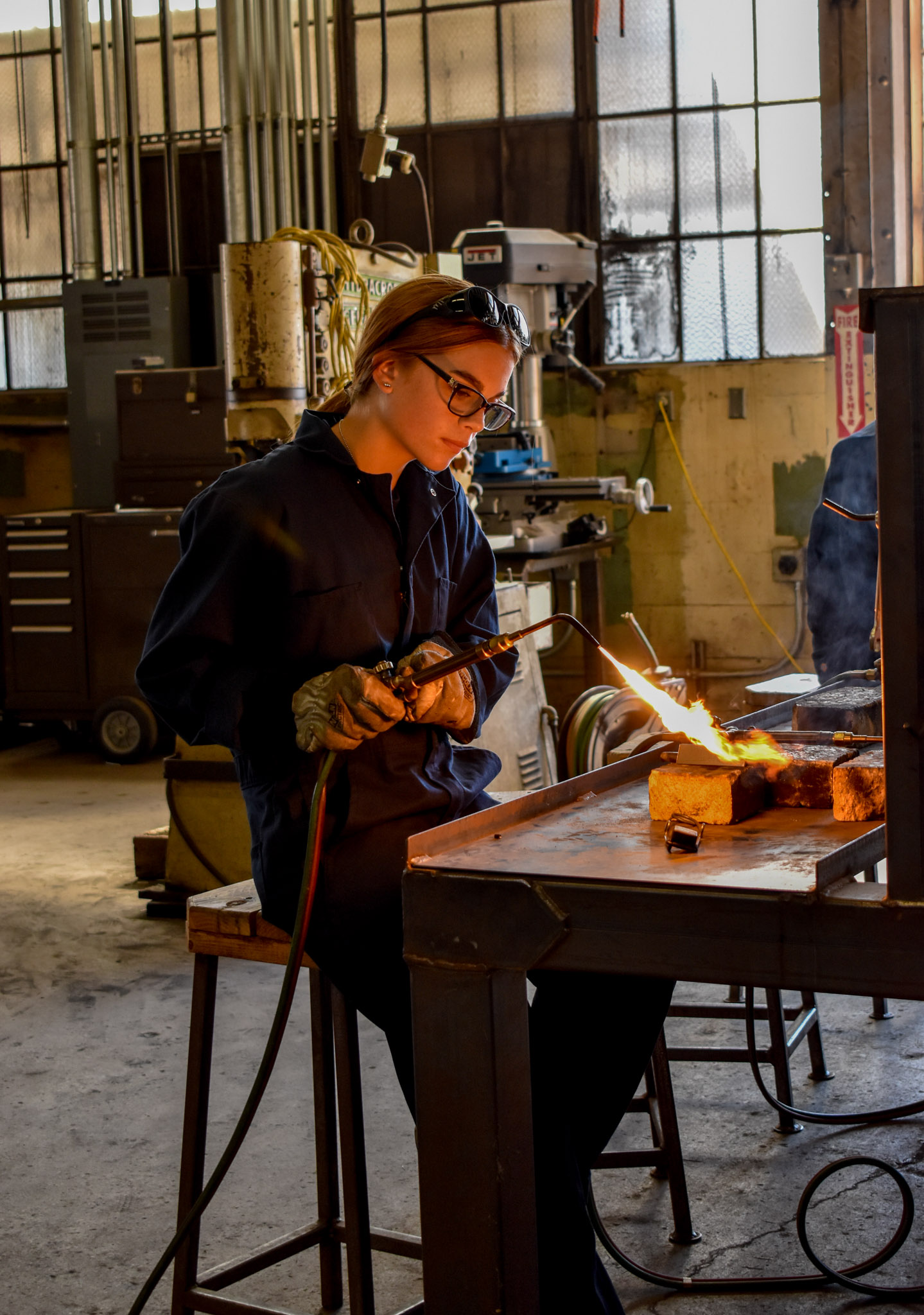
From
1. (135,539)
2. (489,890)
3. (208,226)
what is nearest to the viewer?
(489,890)

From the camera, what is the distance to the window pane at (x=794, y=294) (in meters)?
5.85

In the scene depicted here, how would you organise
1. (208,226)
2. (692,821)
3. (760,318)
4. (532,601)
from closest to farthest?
(692,821) < (532,601) < (760,318) < (208,226)

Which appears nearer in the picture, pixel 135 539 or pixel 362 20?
pixel 135 539

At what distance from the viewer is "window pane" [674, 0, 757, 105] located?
579cm

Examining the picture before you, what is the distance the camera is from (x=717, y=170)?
233 inches

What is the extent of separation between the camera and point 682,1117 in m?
2.36

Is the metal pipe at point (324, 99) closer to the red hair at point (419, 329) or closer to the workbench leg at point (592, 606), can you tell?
the workbench leg at point (592, 606)

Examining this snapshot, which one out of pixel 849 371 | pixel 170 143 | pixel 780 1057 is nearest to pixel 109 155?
pixel 170 143

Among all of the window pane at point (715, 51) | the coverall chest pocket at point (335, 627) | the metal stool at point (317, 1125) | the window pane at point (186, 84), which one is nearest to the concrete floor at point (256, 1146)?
the metal stool at point (317, 1125)

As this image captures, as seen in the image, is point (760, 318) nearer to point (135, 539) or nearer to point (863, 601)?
point (135, 539)

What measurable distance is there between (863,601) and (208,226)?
176 inches

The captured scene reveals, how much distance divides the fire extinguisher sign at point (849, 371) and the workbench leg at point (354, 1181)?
3944mm

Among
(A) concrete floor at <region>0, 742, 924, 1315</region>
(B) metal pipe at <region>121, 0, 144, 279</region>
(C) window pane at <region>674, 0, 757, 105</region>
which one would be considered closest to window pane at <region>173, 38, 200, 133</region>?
(B) metal pipe at <region>121, 0, 144, 279</region>

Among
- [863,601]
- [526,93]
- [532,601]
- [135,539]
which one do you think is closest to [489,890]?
[863,601]
